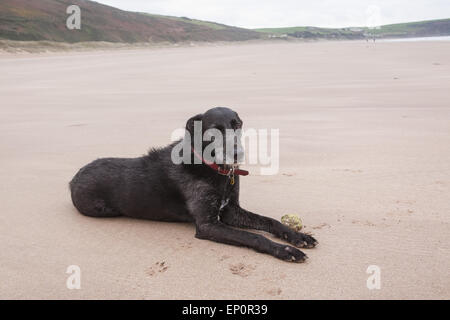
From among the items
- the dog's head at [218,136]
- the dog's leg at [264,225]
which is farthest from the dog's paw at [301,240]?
the dog's head at [218,136]

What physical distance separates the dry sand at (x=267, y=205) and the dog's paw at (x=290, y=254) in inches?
3.4

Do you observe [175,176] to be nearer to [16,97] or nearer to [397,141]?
[397,141]

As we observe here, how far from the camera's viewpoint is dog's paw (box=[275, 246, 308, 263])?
3424mm

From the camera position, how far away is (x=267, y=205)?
4.71 m

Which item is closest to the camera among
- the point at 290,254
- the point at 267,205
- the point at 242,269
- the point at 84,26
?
the point at 242,269

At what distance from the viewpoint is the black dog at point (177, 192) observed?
4031 millimetres

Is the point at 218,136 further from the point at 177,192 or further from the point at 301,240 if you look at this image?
the point at 301,240

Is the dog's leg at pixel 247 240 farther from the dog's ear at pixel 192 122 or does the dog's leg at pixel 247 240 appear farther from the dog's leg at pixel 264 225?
the dog's ear at pixel 192 122

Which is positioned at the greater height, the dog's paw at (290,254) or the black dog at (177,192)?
the black dog at (177,192)

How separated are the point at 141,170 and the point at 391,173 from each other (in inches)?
120

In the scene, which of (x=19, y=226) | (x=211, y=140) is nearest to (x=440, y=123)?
(x=211, y=140)

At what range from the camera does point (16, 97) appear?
12.0 metres

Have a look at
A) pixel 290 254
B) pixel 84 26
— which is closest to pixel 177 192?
pixel 290 254

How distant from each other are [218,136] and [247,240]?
102 centimetres
